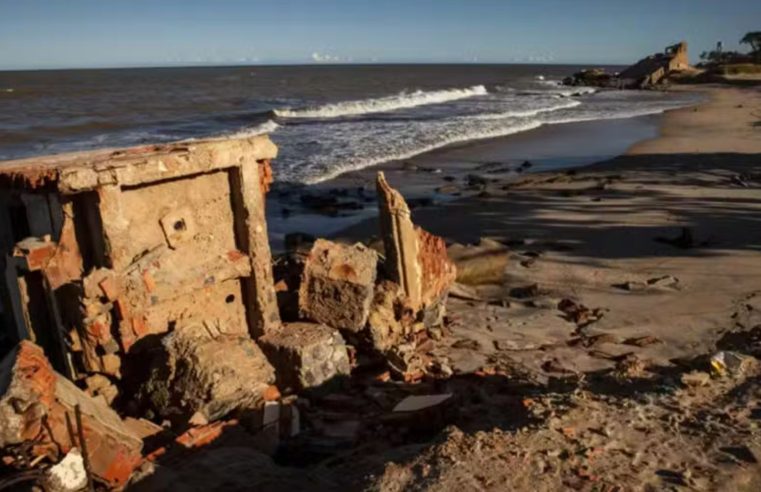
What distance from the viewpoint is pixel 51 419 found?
4.44 m

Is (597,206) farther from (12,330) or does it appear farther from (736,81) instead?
(736,81)

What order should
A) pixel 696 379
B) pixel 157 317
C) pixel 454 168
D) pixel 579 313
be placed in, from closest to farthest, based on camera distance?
1. pixel 696 379
2. pixel 157 317
3. pixel 579 313
4. pixel 454 168

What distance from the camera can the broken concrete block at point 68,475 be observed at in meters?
4.21

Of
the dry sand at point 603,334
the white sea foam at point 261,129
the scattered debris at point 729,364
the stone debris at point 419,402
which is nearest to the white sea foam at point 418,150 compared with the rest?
the dry sand at point 603,334

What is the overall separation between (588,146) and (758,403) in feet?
67.9

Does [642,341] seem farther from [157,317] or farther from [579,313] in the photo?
[157,317]

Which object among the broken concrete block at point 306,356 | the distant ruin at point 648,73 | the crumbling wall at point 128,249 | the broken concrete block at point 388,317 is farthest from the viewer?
the distant ruin at point 648,73

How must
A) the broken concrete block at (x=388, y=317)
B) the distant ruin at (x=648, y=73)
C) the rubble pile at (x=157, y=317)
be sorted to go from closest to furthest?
the rubble pile at (x=157, y=317)
the broken concrete block at (x=388, y=317)
the distant ruin at (x=648, y=73)

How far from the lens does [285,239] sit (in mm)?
12672

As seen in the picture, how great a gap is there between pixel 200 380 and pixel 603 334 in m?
4.76

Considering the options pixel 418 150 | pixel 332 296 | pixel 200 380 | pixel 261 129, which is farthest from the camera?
pixel 261 129

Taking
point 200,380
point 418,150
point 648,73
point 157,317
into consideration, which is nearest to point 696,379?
point 200,380

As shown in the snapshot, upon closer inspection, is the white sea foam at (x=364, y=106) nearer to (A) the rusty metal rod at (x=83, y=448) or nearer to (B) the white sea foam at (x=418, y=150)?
(B) the white sea foam at (x=418, y=150)

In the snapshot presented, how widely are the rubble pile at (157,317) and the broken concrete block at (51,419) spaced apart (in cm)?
1
